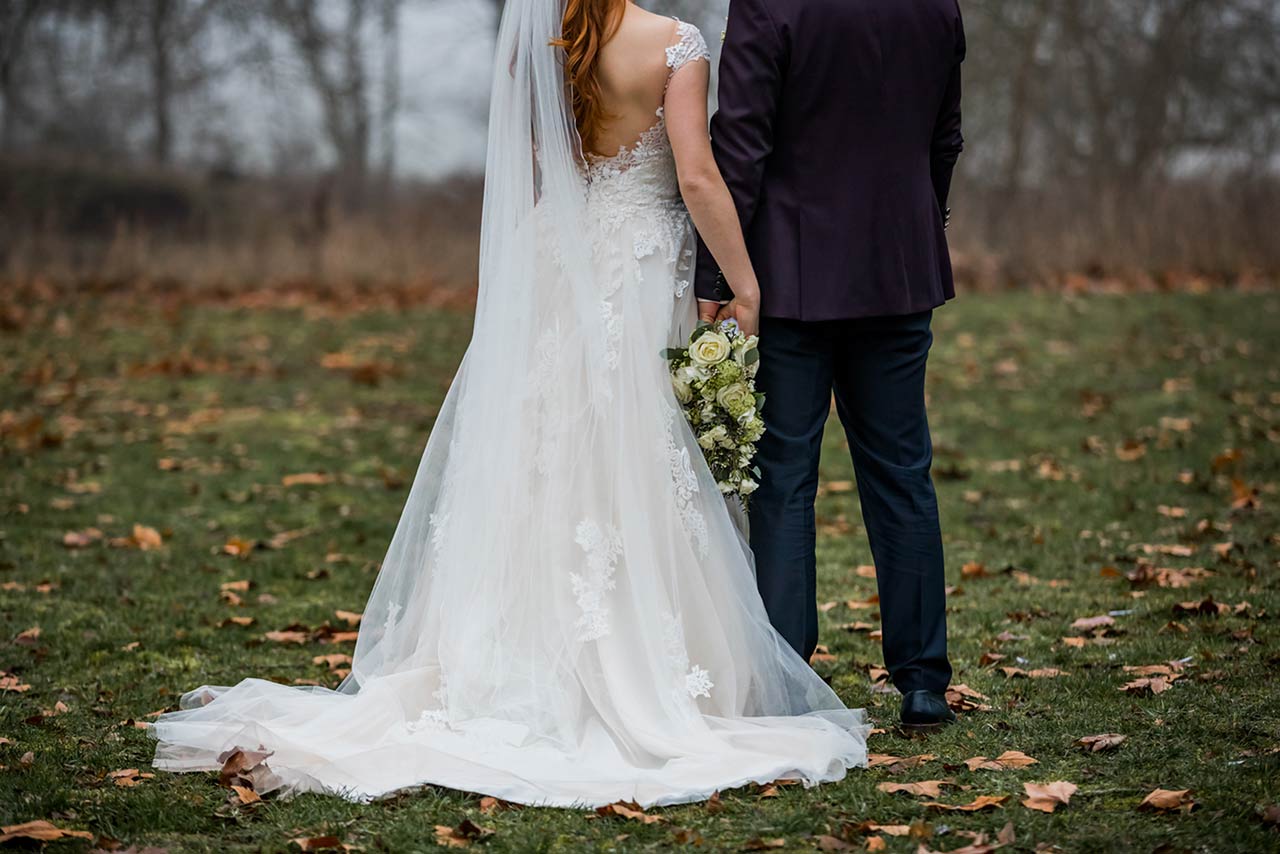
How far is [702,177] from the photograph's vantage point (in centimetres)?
337

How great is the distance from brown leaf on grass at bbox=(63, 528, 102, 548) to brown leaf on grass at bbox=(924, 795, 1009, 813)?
4895 millimetres

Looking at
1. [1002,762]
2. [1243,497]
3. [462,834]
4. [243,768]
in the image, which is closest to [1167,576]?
[1243,497]

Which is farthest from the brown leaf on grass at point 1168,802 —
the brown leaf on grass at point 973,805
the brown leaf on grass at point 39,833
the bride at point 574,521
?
the brown leaf on grass at point 39,833

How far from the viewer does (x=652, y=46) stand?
3.41 m

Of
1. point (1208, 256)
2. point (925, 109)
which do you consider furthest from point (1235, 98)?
point (925, 109)

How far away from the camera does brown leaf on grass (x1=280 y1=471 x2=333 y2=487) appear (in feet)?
25.6

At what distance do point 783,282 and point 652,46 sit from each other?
74 cm

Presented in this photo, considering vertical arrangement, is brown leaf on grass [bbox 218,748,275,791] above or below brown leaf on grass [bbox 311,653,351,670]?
above

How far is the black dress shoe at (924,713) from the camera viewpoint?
11.6ft

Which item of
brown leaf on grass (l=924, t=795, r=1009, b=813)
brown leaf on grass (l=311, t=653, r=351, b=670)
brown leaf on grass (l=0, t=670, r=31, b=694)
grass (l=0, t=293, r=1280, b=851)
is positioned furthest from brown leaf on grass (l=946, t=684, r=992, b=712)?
brown leaf on grass (l=0, t=670, r=31, b=694)

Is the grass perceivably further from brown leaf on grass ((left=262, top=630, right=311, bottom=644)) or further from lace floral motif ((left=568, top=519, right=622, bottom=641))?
lace floral motif ((left=568, top=519, right=622, bottom=641))

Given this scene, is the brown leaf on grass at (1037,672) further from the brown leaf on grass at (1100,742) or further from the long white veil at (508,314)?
the long white veil at (508,314)

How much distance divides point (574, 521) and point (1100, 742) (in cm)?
152

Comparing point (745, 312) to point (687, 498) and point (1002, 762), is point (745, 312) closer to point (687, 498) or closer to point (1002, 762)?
point (687, 498)
